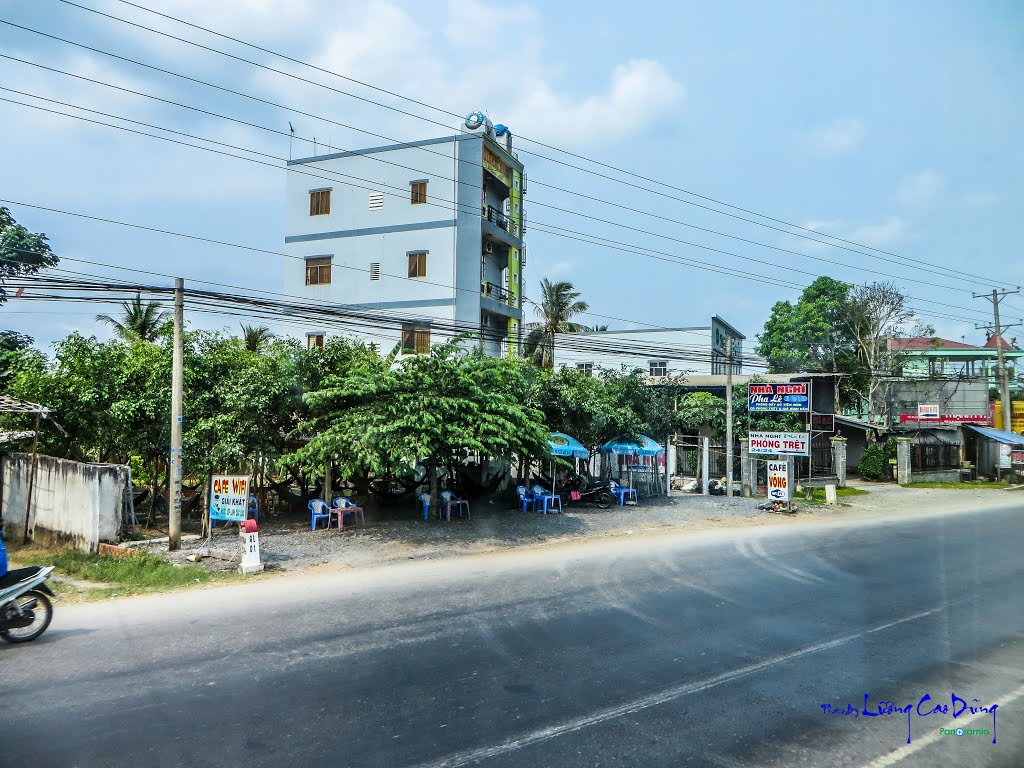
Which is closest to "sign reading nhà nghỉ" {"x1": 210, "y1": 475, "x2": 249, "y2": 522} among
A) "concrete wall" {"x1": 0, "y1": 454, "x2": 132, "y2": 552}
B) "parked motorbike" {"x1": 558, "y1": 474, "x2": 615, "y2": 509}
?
"concrete wall" {"x1": 0, "y1": 454, "x2": 132, "y2": 552}

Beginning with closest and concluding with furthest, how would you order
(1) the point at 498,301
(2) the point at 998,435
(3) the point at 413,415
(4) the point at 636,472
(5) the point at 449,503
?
(3) the point at 413,415
(5) the point at 449,503
(4) the point at 636,472
(1) the point at 498,301
(2) the point at 998,435

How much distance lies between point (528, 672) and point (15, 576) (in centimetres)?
620

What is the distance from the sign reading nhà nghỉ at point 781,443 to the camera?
23531 millimetres

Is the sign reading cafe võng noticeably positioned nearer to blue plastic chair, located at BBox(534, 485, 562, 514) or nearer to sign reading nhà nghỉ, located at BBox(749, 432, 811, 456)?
sign reading nhà nghỉ, located at BBox(749, 432, 811, 456)

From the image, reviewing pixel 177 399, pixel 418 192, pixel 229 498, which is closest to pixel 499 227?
pixel 418 192

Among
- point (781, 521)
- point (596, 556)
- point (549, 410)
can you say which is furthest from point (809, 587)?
point (549, 410)

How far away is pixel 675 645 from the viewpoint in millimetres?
7543

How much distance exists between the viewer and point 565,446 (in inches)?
802

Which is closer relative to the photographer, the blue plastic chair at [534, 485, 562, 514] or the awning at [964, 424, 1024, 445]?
the blue plastic chair at [534, 485, 562, 514]

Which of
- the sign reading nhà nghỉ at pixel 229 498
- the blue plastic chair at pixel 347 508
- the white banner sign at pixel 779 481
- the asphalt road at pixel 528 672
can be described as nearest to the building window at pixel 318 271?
the blue plastic chair at pixel 347 508

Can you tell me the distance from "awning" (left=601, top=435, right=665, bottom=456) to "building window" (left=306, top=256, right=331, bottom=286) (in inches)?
808

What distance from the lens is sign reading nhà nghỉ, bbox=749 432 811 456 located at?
77.2 feet

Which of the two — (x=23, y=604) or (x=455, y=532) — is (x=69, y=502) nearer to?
(x=23, y=604)

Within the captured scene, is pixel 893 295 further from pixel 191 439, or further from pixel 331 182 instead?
pixel 191 439
